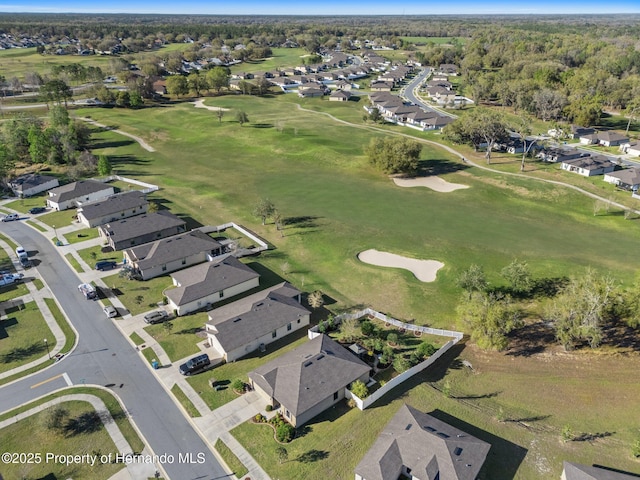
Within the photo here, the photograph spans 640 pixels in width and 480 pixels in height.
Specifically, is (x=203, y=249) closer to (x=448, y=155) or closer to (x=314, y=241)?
(x=314, y=241)

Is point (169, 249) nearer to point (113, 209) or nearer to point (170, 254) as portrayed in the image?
point (170, 254)

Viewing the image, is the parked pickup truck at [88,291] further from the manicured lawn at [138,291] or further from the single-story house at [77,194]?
the single-story house at [77,194]

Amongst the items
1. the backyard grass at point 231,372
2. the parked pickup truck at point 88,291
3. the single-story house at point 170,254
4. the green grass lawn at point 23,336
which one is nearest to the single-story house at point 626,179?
the backyard grass at point 231,372

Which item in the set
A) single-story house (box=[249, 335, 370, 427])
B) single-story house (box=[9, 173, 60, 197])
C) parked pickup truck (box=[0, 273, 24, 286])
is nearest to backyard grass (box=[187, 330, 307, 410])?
single-story house (box=[249, 335, 370, 427])

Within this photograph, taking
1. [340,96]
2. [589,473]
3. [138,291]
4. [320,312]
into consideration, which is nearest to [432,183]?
[320,312]

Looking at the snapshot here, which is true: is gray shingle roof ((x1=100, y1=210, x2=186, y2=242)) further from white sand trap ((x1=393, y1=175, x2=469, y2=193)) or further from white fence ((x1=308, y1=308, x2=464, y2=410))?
white sand trap ((x1=393, y1=175, x2=469, y2=193))
